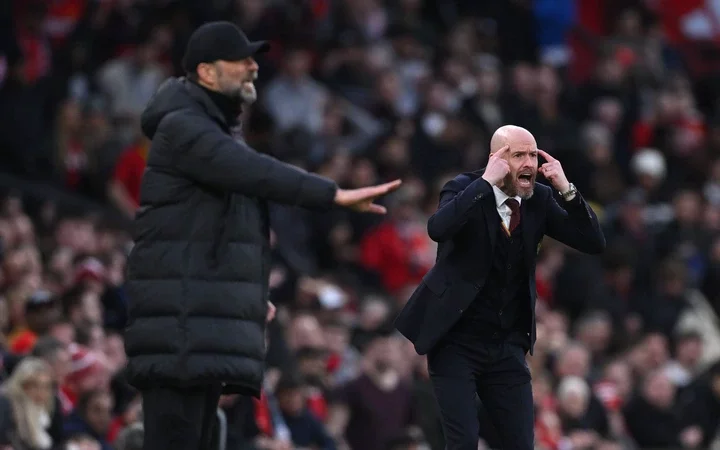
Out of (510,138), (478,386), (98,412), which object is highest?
Result: (510,138)

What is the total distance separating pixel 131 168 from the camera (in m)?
13.5

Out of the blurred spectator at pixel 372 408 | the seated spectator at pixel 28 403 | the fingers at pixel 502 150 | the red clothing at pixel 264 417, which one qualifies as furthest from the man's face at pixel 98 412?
the fingers at pixel 502 150

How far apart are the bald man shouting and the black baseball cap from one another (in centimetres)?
100

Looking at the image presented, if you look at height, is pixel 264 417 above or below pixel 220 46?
below

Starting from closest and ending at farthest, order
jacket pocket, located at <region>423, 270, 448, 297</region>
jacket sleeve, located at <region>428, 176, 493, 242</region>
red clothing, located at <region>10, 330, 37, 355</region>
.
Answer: jacket sleeve, located at <region>428, 176, 493, 242</region> → jacket pocket, located at <region>423, 270, 448, 297</region> → red clothing, located at <region>10, 330, 37, 355</region>

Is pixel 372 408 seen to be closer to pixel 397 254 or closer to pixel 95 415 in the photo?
pixel 95 415

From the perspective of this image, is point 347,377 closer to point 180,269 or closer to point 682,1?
point 180,269

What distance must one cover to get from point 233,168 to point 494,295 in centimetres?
125

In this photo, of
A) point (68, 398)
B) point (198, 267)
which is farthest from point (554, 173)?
point (68, 398)

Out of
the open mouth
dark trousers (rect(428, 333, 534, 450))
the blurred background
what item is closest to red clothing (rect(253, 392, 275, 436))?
the blurred background

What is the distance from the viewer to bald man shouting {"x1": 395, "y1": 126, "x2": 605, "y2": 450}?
6.84 metres

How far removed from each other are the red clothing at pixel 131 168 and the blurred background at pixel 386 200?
18 millimetres

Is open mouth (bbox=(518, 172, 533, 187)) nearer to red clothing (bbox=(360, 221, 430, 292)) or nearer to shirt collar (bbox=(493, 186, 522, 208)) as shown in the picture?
shirt collar (bbox=(493, 186, 522, 208))

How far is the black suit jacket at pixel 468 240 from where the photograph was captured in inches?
265
